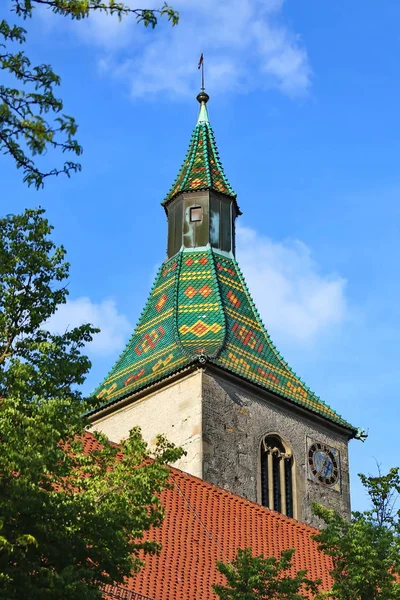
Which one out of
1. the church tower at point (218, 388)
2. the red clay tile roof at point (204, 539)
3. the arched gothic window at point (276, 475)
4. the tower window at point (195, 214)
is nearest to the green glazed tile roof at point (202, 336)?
the church tower at point (218, 388)

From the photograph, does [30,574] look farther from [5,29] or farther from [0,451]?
[5,29]

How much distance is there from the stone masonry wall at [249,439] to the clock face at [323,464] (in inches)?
6.2

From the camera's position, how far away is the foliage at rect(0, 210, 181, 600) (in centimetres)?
996

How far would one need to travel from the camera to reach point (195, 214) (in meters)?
27.5

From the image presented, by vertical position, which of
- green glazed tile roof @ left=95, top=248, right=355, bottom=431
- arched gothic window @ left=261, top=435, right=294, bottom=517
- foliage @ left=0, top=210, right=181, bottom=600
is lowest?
foliage @ left=0, top=210, right=181, bottom=600

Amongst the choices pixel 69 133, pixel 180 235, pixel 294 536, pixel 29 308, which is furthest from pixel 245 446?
pixel 69 133

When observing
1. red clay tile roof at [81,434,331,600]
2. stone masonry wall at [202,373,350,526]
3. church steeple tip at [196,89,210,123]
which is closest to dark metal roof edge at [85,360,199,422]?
stone masonry wall at [202,373,350,526]

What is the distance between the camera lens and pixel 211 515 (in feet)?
60.3

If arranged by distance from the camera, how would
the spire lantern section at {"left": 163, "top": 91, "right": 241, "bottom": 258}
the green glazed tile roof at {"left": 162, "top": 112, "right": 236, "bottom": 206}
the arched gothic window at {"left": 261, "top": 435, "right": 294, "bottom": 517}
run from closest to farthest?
the arched gothic window at {"left": 261, "top": 435, "right": 294, "bottom": 517}, the spire lantern section at {"left": 163, "top": 91, "right": 241, "bottom": 258}, the green glazed tile roof at {"left": 162, "top": 112, "right": 236, "bottom": 206}

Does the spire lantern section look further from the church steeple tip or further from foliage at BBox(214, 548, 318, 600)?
foliage at BBox(214, 548, 318, 600)

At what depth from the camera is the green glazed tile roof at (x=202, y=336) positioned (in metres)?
24.1

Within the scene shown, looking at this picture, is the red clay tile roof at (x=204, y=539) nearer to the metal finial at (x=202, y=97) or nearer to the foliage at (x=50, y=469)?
the foliage at (x=50, y=469)

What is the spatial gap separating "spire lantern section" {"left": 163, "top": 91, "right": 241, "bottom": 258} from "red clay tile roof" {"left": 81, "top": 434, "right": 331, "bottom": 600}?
8.77 meters

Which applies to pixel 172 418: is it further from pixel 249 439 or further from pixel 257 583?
pixel 257 583
